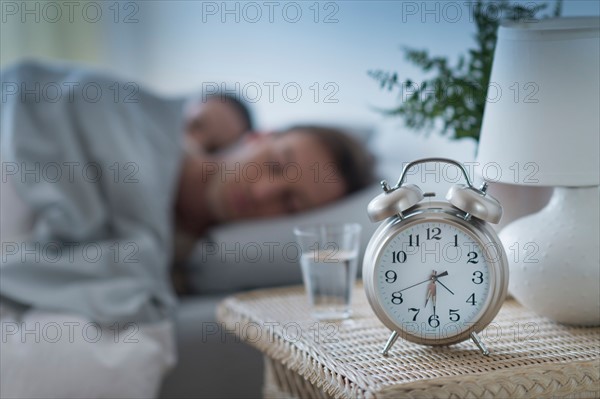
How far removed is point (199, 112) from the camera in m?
2.04

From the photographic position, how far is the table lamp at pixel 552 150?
3.34 ft

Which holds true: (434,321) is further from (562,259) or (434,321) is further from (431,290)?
(562,259)

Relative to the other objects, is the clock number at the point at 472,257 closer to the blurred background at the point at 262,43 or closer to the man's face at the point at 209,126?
the blurred background at the point at 262,43

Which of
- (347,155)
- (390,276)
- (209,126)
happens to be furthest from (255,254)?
(390,276)

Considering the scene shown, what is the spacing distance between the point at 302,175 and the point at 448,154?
1.06ft

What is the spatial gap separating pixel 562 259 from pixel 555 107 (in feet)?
0.63

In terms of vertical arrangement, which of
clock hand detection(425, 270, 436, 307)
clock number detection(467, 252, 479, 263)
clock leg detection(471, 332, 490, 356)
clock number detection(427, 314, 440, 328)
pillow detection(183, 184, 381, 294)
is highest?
clock number detection(467, 252, 479, 263)

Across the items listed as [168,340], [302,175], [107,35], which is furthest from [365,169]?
[107,35]

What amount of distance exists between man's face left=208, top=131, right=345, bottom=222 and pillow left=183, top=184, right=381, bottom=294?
0.06 meters

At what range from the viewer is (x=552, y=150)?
3.35 feet

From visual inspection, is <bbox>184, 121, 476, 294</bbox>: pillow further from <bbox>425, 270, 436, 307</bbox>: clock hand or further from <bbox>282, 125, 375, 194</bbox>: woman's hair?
<bbox>425, 270, 436, 307</bbox>: clock hand

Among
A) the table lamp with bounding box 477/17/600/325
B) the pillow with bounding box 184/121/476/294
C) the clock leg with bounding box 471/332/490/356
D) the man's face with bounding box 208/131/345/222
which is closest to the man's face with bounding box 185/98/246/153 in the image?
the man's face with bounding box 208/131/345/222

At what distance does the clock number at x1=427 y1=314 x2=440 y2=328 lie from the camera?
38.9 inches

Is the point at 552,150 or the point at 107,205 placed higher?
the point at 552,150
